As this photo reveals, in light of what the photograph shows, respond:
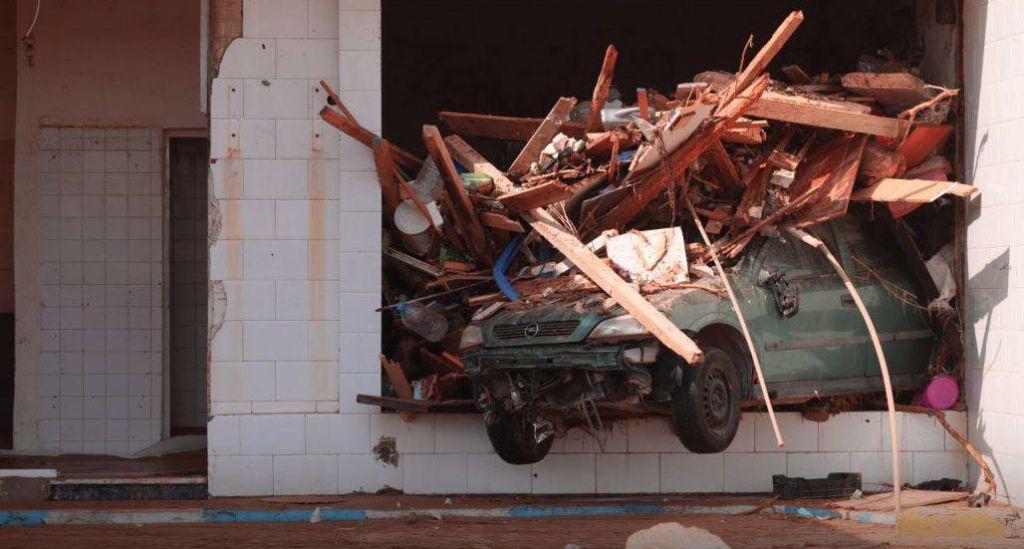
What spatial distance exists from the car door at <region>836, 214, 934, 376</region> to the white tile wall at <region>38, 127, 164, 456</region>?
6913 millimetres

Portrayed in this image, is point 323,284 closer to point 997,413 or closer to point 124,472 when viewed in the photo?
point 124,472

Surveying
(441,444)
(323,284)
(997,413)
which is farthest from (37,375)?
(997,413)

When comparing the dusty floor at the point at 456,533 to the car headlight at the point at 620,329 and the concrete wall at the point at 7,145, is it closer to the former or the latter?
the car headlight at the point at 620,329

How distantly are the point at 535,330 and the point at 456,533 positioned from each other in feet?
5.00

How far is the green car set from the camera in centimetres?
866

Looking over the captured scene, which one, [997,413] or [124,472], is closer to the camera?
[997,413]

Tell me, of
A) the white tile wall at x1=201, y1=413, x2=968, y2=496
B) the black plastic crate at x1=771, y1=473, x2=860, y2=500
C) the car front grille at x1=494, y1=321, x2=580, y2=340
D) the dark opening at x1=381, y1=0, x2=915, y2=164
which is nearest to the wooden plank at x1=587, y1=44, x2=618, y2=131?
the car front grille at x1=494, y1=321, x2=580, y2=340

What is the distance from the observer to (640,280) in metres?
9.30

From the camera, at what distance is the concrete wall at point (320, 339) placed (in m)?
10.4

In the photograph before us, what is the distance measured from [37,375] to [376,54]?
5.17 metres

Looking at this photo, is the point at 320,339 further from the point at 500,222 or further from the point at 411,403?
the point at 500,222

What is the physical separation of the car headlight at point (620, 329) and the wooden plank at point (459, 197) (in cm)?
209

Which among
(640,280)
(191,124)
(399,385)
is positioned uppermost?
(191,124)

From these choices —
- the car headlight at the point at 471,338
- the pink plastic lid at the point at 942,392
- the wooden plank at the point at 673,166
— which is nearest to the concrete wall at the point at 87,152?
the car headlight at the point at 471,338
